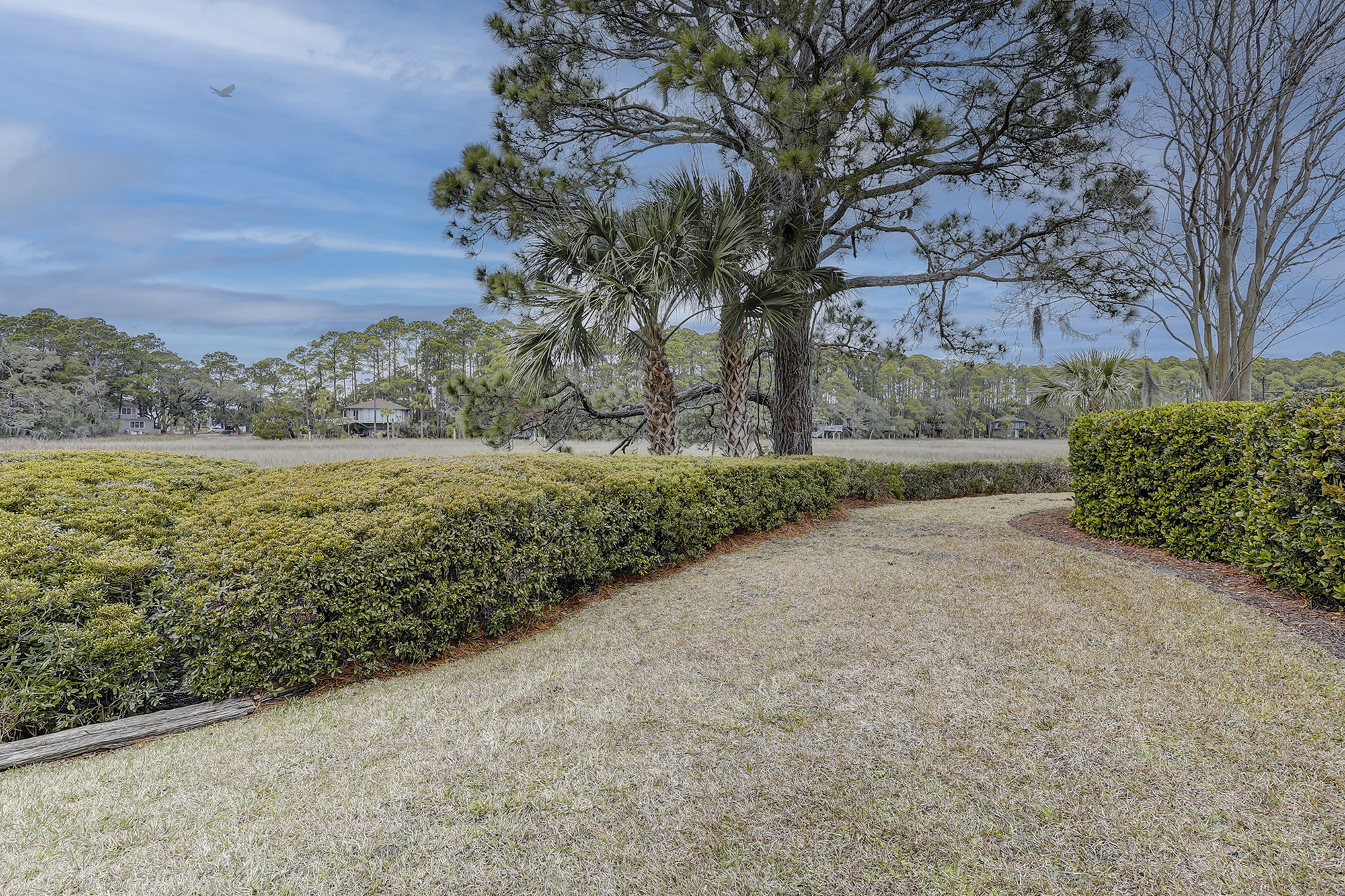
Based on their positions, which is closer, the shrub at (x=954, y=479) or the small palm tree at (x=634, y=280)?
the small palm tree at (x=634, y=280)

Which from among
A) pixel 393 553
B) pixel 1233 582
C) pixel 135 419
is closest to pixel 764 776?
pixel 393 553

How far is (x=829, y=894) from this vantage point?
1.68 meters

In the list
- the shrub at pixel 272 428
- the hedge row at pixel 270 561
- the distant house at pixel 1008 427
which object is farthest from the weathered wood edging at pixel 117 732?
the distant house at pixel 1008 427

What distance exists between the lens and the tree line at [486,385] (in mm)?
9773

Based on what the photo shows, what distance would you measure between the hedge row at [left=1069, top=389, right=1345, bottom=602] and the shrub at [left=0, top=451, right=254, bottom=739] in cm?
684

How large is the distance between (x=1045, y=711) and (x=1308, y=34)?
8.54 meters

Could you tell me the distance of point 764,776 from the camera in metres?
2.23

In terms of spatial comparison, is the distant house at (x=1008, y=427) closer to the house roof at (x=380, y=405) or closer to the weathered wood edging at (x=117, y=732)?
the house roof at (x=380, y=405)

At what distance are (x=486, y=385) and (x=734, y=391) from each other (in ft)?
13.0

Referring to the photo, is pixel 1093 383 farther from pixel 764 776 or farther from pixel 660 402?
pixel 764 776

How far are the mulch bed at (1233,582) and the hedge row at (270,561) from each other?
424cm

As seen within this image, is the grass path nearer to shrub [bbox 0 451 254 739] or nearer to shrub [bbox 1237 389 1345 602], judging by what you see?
shrub [bbox 0 451 254 739]

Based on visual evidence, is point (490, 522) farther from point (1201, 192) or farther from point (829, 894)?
point (1201, 192)

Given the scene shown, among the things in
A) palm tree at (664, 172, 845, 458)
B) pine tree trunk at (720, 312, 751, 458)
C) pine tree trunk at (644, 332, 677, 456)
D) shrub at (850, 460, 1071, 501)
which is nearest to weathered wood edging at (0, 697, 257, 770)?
pine tree trunk at (644, 332, 677, 456)
